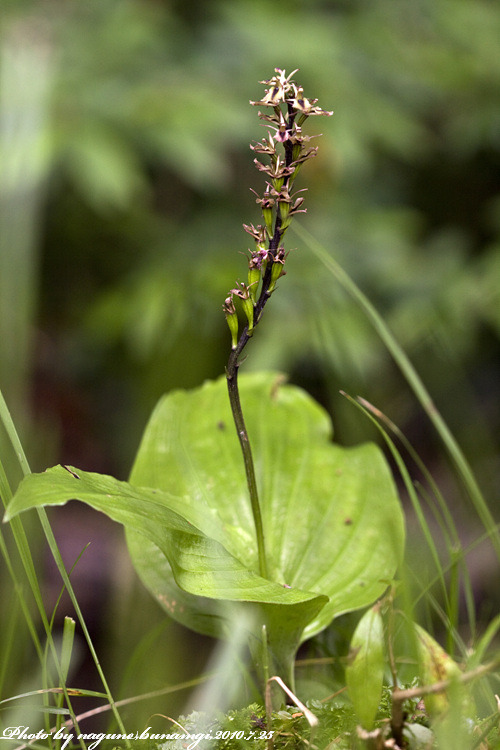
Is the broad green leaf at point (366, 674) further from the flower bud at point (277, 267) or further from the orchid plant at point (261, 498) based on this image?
the flower bud at point (277, 267)

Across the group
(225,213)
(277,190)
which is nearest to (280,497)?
(277,190)

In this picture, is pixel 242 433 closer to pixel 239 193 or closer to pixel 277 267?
pixel 277 267

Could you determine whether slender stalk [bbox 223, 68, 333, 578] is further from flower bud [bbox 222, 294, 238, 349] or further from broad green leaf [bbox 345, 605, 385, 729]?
broad green leaf [bbox 345, 605, 385, 729]

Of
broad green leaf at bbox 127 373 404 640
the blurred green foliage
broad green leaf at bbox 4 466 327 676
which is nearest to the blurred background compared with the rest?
the blurred green foliage

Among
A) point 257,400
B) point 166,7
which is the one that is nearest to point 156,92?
point 166,7

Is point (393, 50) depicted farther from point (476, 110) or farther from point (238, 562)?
point (238, 562)

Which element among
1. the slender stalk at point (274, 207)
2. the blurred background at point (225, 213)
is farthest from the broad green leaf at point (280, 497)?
the blurred background at point (225, 213)
